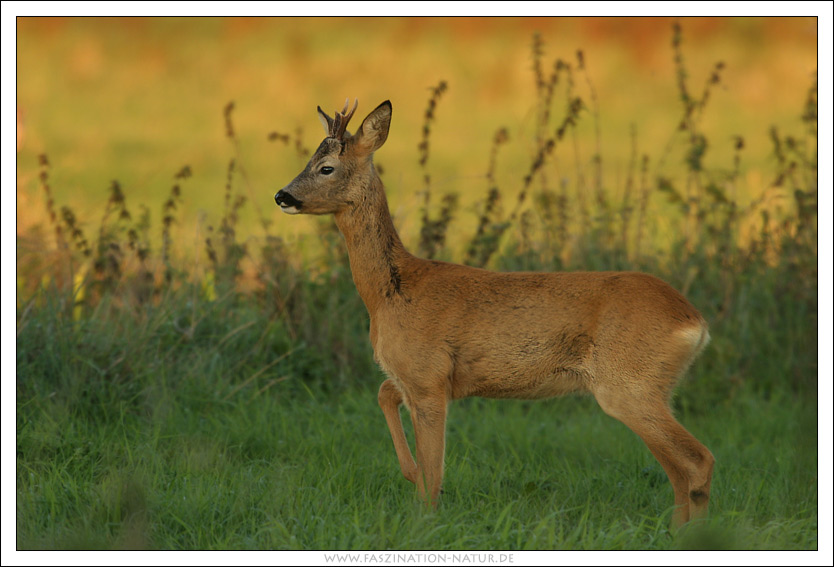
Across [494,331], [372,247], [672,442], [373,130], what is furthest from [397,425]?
[373,130]

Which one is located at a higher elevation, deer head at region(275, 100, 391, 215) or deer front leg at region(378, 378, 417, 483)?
deer head at region(275, 100, 391, 215)

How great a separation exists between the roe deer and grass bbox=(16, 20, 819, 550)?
45cm

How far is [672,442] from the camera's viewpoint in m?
5.16

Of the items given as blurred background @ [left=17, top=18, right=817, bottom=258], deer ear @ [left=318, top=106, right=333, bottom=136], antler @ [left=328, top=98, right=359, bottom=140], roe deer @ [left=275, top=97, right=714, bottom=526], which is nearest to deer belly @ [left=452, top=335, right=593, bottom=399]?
roe deer @ [left=275, top=97, right=714, bottom=526]

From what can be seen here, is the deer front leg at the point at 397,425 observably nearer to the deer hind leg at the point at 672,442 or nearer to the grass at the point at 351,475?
the grass at the point at 351,475

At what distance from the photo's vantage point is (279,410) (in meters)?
6.93

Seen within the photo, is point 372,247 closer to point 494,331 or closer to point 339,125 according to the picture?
point 339,125

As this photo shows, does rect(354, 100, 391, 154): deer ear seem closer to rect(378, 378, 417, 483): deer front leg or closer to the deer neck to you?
the deer neck

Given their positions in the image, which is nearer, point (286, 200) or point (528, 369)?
point (528, 369)

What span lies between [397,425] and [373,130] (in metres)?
1.76

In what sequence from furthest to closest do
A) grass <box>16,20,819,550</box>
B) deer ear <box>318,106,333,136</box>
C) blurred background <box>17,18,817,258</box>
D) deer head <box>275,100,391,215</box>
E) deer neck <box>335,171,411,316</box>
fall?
blurred background <box>17,18,817,258</box>
deer ear <box>318,106,333,136</box>
deer neck <box>335,171,411,316</box>
deer head <box>275,100,391,215</box>
grass <box>16,20,819,550</box>

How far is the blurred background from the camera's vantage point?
44.0ft

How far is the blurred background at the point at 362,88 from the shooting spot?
1342 cm

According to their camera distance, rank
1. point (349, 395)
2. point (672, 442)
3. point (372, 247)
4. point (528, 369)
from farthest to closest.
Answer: point (349, 395), point (372, 247), point (528, 369), point (672, 442)
